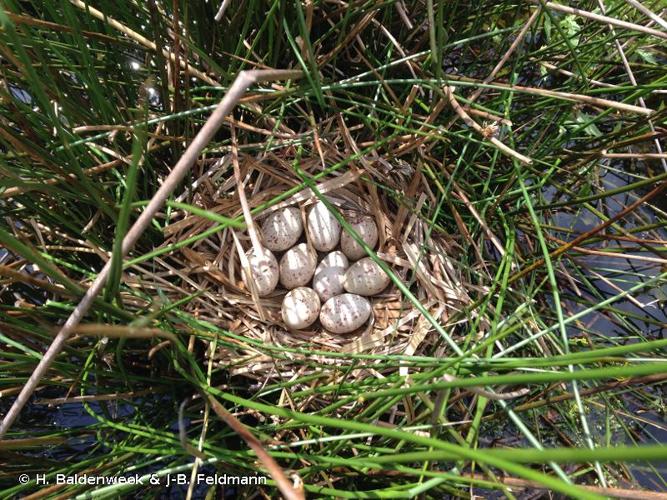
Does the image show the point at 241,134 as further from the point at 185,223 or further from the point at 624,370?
the point at 624,370

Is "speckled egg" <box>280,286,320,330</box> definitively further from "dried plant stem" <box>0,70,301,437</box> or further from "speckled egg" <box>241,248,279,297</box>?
"dried plant stem" <box>0,70,301,437</box>

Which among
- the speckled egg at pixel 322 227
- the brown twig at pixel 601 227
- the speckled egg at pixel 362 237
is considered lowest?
the brown twig at pixel 601 227

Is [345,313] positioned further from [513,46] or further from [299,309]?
[513,46]

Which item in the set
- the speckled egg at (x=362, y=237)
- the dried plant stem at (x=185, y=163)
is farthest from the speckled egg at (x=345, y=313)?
the dried plant stem at (x=185, y=163)

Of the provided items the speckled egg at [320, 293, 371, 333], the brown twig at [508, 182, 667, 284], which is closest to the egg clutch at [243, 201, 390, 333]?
the speckled egg at [320, 293, 371, 333]

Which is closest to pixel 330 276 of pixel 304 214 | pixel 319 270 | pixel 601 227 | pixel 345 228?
pixel 319 270

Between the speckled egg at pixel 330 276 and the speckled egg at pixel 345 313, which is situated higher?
the speckled egg at pixel 330 276

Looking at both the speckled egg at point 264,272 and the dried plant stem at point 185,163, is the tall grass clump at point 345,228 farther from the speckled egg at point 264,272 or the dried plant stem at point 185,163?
the dried plant stem at point 185,163

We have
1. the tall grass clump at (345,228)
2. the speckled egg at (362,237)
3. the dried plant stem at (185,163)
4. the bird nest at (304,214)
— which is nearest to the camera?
the dried plant stem at (185,163)
